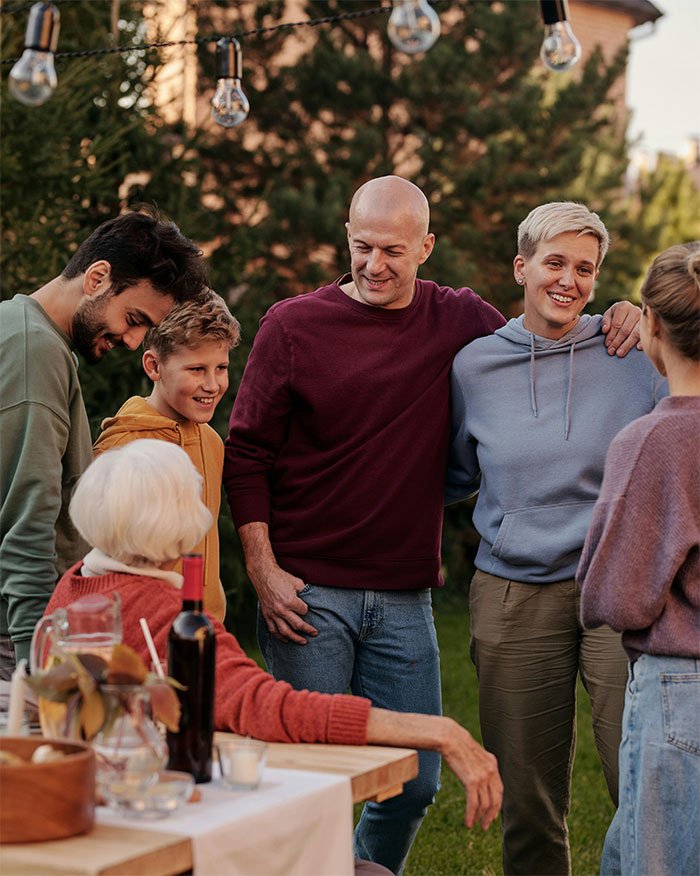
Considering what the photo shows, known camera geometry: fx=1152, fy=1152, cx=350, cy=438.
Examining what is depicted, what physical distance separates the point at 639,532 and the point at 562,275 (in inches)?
42.5

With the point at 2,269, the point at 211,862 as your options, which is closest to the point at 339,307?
the point at 211,862

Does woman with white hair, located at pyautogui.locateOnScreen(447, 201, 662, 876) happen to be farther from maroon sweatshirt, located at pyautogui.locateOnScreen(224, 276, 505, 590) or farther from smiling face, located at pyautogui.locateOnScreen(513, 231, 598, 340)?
maroon sweatshirt, located at pyautogui.locateOnScreen(224, 276, 505, 590)

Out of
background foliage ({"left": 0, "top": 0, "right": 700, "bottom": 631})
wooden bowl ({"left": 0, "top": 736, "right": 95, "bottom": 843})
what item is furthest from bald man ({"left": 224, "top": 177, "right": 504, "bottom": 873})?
background foliage ({"left": 0, "top": 0, "right": 700, "bottom": 631})

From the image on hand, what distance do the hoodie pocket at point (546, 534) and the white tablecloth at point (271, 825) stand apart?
130 cm

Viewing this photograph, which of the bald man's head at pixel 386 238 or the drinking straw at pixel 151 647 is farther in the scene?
the bald man's head at pixel 386 238

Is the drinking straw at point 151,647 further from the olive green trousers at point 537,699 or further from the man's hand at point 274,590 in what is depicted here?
the olive green trousers at point 537,699

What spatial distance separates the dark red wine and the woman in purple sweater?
2.96 feet

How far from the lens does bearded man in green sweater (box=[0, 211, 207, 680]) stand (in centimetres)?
282

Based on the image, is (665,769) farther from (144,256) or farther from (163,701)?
(144,256)

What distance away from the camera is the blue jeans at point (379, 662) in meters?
3.45

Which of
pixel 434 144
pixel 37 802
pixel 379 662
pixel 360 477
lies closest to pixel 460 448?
pixel 360 477

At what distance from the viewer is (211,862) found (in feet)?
5.73

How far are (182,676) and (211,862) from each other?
0.34m

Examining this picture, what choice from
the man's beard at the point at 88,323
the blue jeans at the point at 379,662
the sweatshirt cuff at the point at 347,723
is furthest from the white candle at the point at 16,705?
the blue jeans at the point at 379,662
